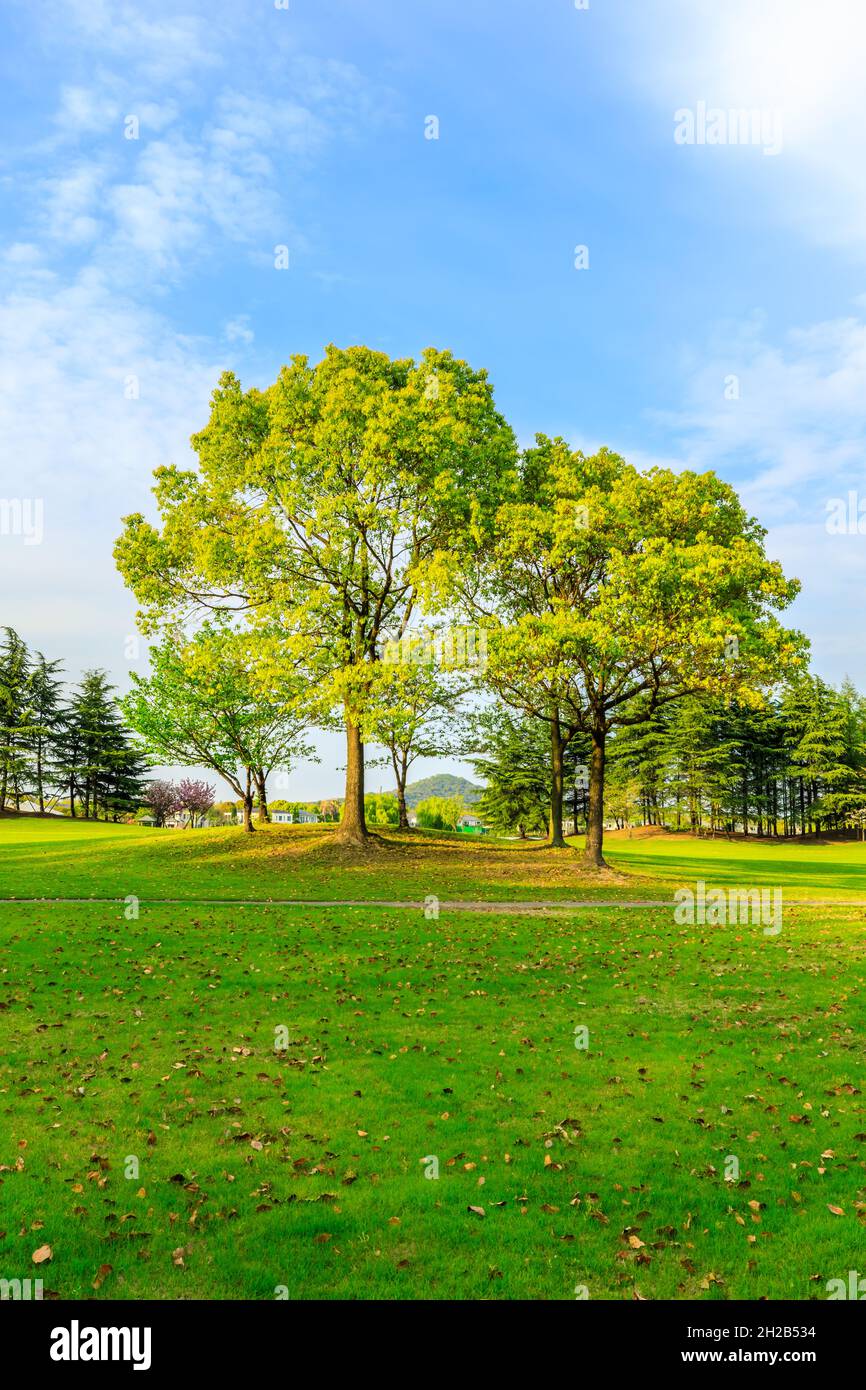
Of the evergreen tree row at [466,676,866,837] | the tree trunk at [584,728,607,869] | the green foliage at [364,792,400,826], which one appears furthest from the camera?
the evergreen tree row at [466,676,866,837]

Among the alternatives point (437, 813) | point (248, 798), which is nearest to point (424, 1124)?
point (248, 798)

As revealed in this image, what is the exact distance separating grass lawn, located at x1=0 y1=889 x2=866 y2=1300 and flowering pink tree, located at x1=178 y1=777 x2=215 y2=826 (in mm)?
68922

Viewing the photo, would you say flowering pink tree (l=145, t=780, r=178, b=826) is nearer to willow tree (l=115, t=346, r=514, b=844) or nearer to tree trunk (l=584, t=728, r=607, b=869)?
willow tree (l=115, t=346, r=514, b=844)

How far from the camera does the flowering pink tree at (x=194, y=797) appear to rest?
271 feet

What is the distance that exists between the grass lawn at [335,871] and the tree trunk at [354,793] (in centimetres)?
94

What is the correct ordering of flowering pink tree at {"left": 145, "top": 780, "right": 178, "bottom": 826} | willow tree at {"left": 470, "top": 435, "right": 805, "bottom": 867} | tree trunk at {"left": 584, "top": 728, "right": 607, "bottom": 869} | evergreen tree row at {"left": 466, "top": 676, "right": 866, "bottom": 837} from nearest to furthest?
willow tree at {"left": 470, "top": 435, "right": 805, "bottom": 867} → tree trunk at {"left": 584, "top": 728, "right": 607, "bottom": 869} → evergreen tree row at {"left": 466, "top": 676, "right": 866, "bottom": 837} → flowering pink tree at {"left": 145, "top": 780, "right": 178, "bottom": 826}

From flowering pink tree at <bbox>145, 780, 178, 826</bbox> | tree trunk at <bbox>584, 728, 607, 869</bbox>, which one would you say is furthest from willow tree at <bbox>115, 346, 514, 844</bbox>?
flowering pink tree at <bbox>145, 780, 178, 826</bbox>

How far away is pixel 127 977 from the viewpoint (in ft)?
46.2

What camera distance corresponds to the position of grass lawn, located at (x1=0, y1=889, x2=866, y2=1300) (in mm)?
5949

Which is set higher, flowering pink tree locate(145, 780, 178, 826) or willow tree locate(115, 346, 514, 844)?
willow tree locate(115, 346, 514, 844)

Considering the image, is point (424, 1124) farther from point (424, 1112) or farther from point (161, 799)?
point (161, 799)

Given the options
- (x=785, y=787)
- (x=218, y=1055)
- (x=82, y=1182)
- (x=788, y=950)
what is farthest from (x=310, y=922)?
(x=785, y=787)
